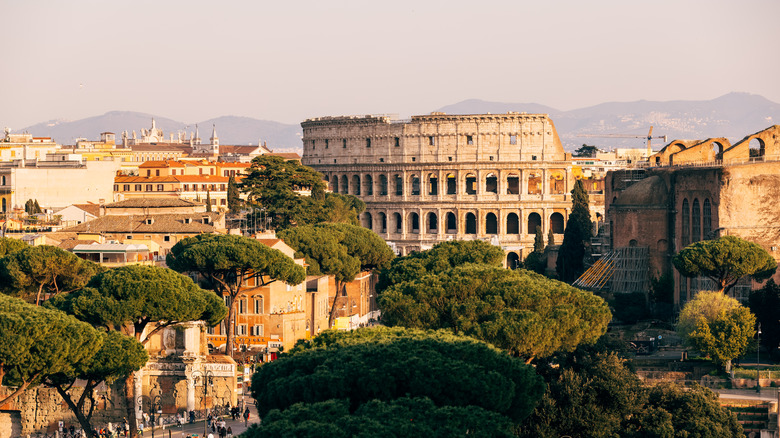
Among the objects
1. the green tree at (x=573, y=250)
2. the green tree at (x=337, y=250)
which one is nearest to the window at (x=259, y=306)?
the green tree at (x=337, y=250)

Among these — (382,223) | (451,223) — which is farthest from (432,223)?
(382,223)

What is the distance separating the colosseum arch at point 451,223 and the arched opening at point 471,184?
3.33 m

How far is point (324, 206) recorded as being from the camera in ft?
347

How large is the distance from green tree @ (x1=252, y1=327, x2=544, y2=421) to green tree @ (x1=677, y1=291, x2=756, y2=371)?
1844 cm

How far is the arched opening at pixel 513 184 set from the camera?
461ft

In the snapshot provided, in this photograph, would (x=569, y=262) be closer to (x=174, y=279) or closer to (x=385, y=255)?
(x=385, y=255)

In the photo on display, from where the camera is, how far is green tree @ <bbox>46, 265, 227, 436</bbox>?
49906 millimetres

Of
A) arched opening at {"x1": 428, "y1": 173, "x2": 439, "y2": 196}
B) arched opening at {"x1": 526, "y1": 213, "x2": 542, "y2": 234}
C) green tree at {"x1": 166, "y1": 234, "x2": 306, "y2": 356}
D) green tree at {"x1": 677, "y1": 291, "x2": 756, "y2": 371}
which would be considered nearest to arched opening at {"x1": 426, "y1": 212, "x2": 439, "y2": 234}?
arched opening at {"x1": 428, "y1": 173, "x2": 439, "y2": 196}

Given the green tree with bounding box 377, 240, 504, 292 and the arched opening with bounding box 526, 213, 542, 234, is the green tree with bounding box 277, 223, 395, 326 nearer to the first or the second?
the green tree with bounding box 377, 240, 504, 292

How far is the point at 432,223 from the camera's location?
143 metres

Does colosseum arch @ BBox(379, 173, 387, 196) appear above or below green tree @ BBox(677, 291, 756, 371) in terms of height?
above

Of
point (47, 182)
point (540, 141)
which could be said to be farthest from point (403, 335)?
point (540, 141)

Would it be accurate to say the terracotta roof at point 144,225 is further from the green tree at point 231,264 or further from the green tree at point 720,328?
the green tree at point 720,328

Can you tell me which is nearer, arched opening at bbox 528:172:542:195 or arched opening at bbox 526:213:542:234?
arched opening at bbox 526:213:542:234
